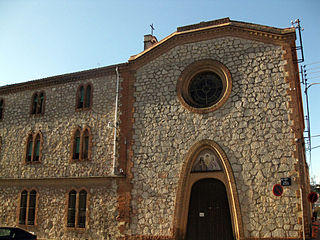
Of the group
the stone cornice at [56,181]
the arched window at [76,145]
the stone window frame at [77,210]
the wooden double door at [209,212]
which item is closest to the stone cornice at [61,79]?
the arched window at [76,145]

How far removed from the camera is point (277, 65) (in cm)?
1486

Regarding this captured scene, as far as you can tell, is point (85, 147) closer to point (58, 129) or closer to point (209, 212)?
point (58, 129)

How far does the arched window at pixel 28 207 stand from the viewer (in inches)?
731

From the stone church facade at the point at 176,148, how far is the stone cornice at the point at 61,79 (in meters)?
0.08

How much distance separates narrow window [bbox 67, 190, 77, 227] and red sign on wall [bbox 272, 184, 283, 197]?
10.5 meters

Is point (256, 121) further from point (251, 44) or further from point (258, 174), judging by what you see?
point (251, 44)

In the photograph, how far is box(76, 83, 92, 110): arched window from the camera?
1902 centimetres

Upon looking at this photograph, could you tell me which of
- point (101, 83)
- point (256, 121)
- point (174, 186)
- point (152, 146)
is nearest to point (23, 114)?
point (101, 83)

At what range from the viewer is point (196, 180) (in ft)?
49.8

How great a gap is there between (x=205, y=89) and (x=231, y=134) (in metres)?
2.85

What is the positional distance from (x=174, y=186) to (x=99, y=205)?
4.36m

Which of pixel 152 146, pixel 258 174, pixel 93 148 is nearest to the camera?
pixel 258 174

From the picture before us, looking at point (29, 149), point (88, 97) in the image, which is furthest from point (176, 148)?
point (29, 149)

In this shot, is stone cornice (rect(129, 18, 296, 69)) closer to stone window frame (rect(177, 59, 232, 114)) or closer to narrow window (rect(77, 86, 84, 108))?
stone window frame (rect(177, 59, 232, 114))
